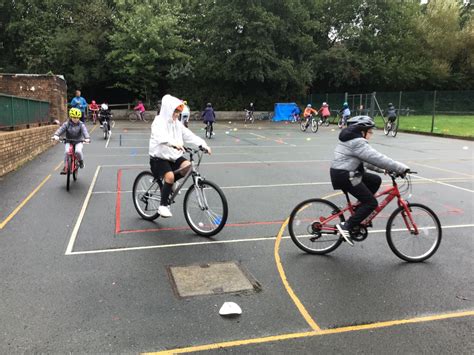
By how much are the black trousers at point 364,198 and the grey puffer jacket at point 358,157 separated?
0.45 feet

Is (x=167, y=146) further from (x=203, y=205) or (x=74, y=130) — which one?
(x=74, y=130)

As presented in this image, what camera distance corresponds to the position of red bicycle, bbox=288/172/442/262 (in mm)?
5105

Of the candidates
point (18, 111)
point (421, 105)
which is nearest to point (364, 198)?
point (18, 111)

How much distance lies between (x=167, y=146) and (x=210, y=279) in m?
2.14

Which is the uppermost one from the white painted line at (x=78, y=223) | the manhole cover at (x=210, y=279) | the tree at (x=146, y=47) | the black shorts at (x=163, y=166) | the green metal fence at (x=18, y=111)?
the tree at (x=146, y=47)

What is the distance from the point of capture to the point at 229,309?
12.8ft

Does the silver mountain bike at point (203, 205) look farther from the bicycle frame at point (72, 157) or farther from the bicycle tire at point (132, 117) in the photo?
the bicycle tire at point (132, 117)

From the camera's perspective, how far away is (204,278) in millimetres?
4605

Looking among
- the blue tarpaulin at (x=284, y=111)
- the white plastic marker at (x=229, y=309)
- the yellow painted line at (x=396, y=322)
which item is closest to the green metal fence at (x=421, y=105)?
the blue tarpaulin at (x=284, y=111)

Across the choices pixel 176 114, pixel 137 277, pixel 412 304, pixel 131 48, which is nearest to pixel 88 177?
pixel 176 114

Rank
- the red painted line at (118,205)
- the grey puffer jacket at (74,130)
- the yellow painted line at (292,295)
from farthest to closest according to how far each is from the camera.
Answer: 1. the grey puffer jacket at (74,130)
2. the red painted line at (118,205)
3. the yellow painted line at (292,295)

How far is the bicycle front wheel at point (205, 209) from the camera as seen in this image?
5816 mm

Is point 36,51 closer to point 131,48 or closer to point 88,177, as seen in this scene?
point 131,48

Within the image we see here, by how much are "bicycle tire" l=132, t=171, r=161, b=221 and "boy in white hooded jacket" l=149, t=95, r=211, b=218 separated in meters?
0.40
